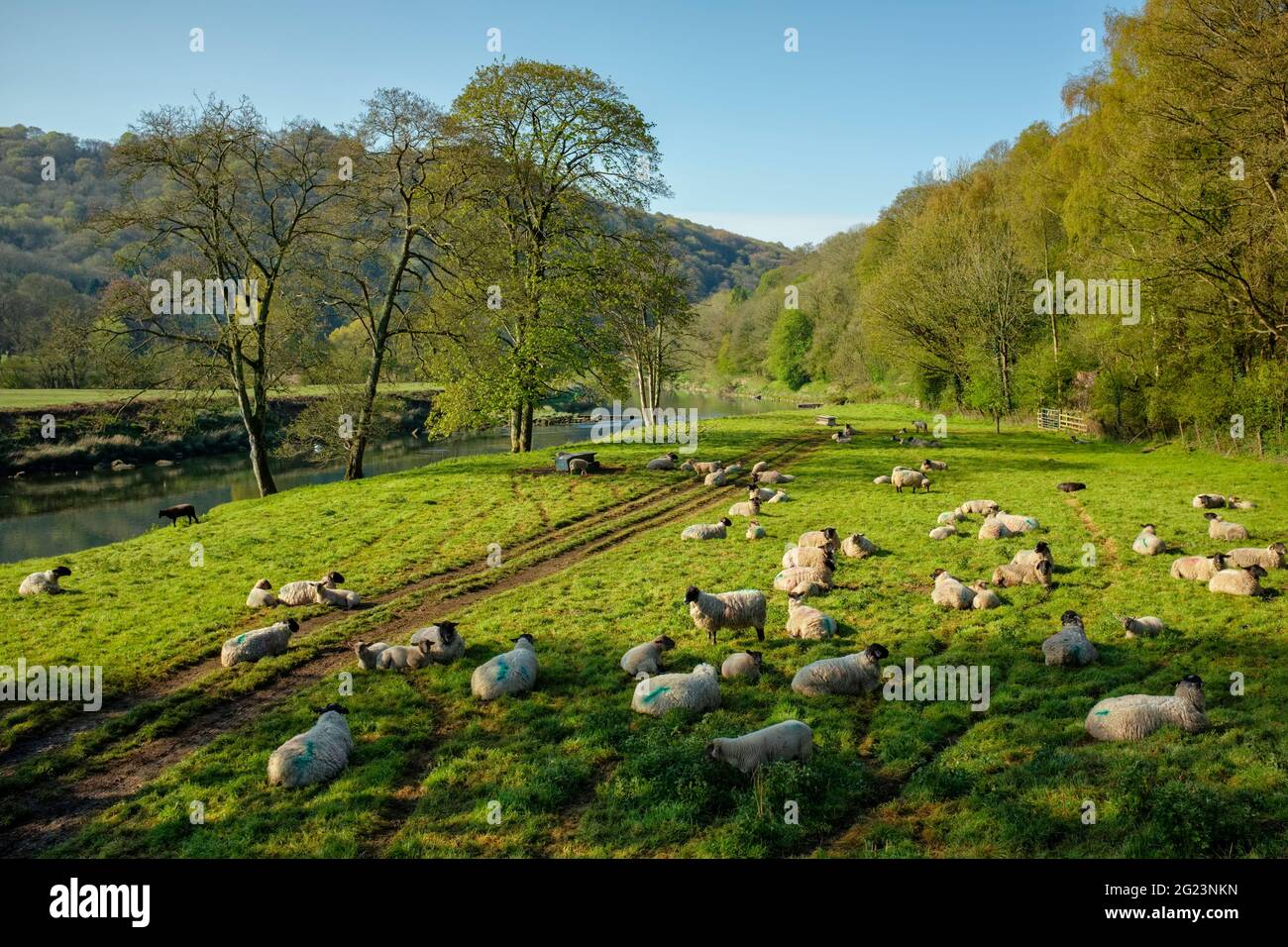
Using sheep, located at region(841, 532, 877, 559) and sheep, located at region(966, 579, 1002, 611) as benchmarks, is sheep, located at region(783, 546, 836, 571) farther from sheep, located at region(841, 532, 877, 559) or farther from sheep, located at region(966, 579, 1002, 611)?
sheep, located at region(966, 579, 1002, 611)

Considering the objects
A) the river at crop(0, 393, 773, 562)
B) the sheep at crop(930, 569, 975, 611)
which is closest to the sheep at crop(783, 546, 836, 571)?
the sheep at crop(930, 569, 975, 611)

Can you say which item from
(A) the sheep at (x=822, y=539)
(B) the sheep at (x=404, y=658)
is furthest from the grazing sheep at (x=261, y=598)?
(A) the sheep at (x=822, y=539)

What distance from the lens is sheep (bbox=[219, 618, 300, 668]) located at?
41.3 feet

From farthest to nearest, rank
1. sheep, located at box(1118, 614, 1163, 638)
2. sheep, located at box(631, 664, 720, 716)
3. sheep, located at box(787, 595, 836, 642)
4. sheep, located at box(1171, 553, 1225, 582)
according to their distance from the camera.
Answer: sheep, located at box(1171, 553, 1225, 582) < sheep, located at box(787, 595, 836, 642) < sheep, located at box(1118, 614, 1163, 638) < sheep, located at box(631, 664, 720, 716)

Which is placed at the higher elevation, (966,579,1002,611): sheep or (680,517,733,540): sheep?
(680,517,733,540): sheep

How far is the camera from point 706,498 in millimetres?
25969

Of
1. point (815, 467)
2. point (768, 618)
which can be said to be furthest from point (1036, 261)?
point (768, 618)

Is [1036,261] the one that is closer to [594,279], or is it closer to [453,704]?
[594,279]

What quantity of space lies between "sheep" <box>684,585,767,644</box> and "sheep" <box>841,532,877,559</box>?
5788 millimetres

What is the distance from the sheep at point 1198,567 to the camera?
46.9ft

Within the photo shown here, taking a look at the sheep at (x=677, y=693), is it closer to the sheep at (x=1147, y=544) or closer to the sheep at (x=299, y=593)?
the sheep at (x=299, y=593)

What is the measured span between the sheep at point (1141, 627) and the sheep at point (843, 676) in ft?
14.5

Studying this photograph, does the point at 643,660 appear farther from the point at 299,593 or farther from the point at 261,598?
the point at 261,598
